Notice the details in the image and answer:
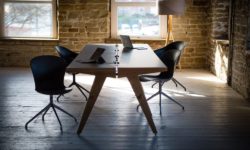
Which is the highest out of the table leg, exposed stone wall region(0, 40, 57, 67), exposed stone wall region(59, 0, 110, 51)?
exposed stone wall region(59, 0, 110, 51)

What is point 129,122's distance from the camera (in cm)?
551

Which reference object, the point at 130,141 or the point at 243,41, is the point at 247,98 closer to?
the point at 243,41

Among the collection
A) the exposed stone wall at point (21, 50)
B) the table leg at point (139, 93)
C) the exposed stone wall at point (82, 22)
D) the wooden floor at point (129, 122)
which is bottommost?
the wooden floor at point (129, 122)

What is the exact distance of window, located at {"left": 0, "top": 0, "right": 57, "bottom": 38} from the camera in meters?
10.1

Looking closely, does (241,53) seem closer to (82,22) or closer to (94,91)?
(94,91)

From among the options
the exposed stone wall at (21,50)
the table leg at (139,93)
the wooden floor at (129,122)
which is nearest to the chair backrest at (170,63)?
the wooden floor at (129,122)

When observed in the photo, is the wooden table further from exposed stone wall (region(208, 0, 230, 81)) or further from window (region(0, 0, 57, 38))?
window (region(0, 0, 57, 38))

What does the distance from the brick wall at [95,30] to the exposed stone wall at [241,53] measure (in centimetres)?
231

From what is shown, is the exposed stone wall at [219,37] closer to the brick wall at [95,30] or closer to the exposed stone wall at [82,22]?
the brick wall at [95,30]

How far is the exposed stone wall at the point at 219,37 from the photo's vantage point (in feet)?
27.8

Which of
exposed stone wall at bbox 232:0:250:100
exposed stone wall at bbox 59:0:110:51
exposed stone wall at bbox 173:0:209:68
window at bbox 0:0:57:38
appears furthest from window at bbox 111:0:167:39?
exposed stone wall at bbox 232:0:250:100

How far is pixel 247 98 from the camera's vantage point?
22.3 feet

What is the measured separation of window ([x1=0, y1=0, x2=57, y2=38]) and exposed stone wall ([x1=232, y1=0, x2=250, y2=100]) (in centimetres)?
447

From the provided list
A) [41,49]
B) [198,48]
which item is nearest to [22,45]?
[41,49]
